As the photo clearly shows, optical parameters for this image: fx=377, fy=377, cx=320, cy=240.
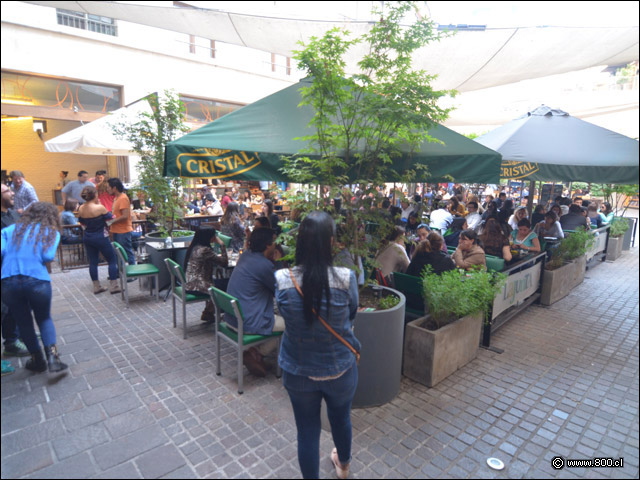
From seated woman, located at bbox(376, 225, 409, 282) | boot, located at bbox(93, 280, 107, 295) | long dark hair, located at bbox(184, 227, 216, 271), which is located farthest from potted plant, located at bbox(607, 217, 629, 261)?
boot, located at bbox(93, 280, 107, 295)

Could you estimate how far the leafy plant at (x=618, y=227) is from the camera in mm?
11055

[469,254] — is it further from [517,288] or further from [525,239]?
[525,239]

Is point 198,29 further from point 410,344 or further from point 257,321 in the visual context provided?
point 410,344

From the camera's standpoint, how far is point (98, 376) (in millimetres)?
4148

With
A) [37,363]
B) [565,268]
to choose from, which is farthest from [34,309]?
[565,268]

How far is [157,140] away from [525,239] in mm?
7292

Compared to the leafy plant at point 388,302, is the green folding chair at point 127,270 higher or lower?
lower

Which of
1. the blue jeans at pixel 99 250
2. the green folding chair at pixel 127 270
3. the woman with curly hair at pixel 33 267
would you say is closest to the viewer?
the woman with curly hair at pixel 33 267

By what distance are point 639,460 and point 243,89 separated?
58.6 ft

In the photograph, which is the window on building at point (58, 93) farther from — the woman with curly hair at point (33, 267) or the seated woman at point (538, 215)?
the seated woman at point (538, 215)

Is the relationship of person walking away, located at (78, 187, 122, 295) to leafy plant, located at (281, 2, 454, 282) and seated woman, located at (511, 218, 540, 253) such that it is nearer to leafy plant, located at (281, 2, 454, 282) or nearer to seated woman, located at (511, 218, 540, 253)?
leafy plant, located at (281, 2, 454, 282)

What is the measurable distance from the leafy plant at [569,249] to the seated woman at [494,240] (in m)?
1.65

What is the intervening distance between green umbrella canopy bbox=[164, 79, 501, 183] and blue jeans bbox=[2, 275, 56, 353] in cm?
156

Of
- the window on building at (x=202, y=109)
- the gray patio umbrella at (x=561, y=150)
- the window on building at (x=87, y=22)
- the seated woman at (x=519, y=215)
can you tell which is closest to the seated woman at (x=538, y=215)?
the seated woman at (x=519, y=215)
